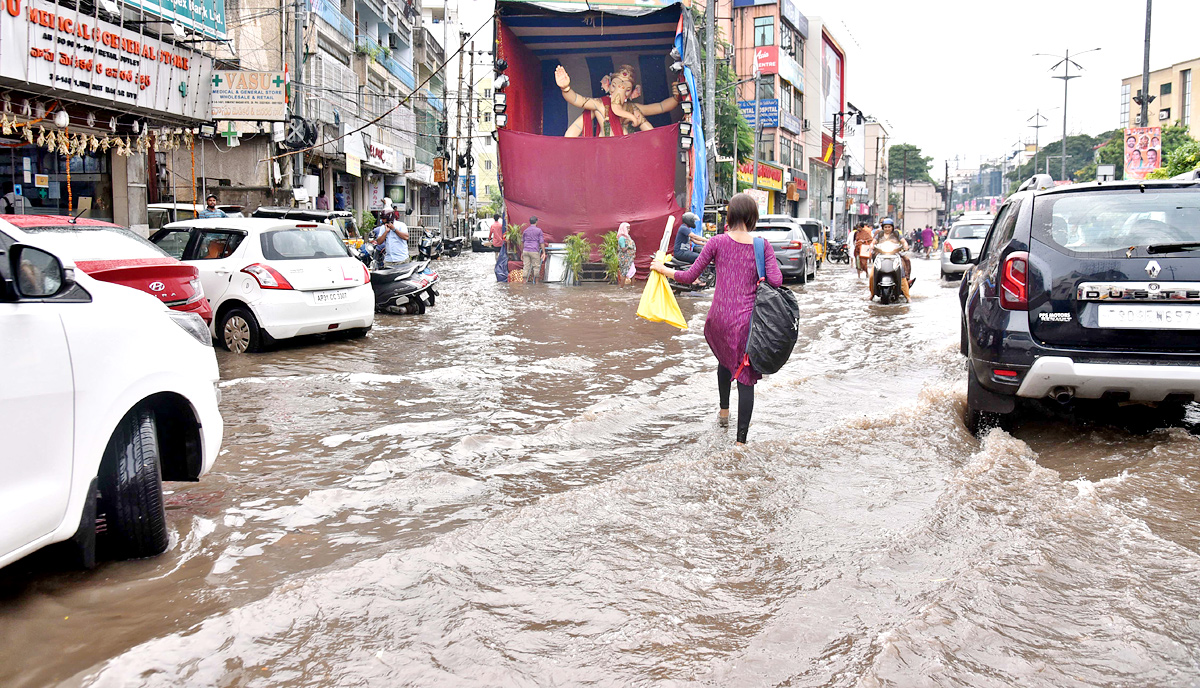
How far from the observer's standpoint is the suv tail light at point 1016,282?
5.22 meters

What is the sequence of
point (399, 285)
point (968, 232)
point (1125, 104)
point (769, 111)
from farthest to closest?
point (1125, 104) → point (769, 111) → point (968, 232) → point (399, 285)

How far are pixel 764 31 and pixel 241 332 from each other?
Answer: 49.7 meters

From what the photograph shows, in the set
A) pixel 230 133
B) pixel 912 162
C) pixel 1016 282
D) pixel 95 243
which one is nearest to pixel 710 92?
pixel 230 133

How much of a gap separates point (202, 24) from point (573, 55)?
869cm

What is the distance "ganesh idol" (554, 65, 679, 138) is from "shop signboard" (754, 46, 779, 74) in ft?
109

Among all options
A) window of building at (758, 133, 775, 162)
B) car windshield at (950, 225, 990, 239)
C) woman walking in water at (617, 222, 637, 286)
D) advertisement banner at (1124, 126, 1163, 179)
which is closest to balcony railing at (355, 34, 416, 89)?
woman walking in water at (617, 222, 637, 286)

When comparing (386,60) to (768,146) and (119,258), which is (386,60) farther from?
(119,258)

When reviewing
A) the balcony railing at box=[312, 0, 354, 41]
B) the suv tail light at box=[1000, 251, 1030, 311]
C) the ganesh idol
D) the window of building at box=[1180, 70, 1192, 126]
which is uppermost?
the window of building at box=[1180, 70, 1192, 126]

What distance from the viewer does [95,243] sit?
773cm

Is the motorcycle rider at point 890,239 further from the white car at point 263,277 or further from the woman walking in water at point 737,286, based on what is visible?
the woman walking in water at point 737,286

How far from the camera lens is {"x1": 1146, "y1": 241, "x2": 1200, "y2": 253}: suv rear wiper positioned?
5.01m

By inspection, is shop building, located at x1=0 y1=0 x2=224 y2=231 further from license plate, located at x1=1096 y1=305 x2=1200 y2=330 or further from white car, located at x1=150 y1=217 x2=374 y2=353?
license plate, located at x1=1096 y1=305 x2=1200 y2=330

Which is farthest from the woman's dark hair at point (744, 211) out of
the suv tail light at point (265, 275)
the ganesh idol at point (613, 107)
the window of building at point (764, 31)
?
the window of building at point (764, 31)

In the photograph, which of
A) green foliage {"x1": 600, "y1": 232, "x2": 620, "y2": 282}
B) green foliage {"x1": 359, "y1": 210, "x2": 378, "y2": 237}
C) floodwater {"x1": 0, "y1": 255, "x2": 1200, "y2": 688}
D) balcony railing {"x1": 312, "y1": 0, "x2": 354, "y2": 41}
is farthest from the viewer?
green foliage {"x1": 359, "y1": 210, "x2": 378, "y2": 237}
